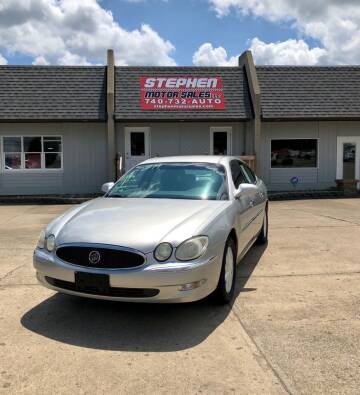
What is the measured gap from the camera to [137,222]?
4402mm

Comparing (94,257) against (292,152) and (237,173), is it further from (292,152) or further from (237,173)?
(292,152)

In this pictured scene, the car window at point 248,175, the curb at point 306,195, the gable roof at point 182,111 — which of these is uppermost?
the gable roof at point 182,111

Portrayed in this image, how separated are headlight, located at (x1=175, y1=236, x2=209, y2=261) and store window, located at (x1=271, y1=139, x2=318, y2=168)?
47.8 ft

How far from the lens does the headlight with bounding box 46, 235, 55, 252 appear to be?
4.40 m

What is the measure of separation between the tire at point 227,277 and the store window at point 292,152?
13702 millimetres

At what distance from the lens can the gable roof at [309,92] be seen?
17266 mm

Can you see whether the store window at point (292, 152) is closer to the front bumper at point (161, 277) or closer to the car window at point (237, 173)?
the car window at point (237, 173)

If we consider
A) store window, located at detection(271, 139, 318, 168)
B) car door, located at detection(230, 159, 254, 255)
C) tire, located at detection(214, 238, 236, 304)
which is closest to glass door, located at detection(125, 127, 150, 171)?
store window, located at detection(271, 139, 318, 168)

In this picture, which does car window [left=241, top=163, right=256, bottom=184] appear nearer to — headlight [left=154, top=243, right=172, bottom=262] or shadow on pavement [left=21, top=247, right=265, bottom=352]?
shadow on pavement [left=21, top=247, right=265, bottom=352]

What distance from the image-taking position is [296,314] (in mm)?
4586

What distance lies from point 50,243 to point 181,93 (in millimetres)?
13909

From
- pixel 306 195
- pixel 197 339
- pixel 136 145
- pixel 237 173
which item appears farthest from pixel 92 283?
pixel 136 145

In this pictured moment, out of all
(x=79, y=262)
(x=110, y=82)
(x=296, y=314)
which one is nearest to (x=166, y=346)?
(x=79, y=262)

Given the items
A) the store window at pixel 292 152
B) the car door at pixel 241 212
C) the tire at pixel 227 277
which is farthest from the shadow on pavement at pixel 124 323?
the store window at pixel 292 152
